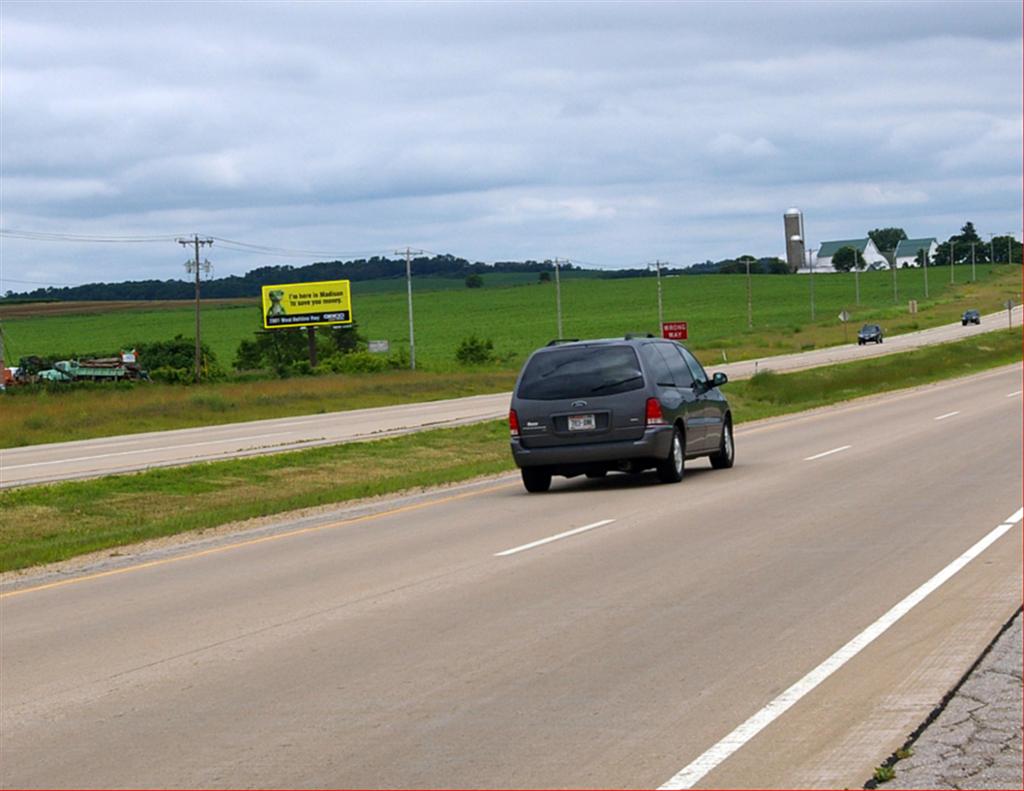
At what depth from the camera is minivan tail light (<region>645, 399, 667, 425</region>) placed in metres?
19.7

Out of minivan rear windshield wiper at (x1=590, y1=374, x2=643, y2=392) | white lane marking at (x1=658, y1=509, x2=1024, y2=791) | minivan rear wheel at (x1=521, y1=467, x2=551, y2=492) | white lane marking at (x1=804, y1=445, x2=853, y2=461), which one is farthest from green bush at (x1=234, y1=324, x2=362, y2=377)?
white lane marking at (x1=658, y1=509, x2=1024, y2=791)

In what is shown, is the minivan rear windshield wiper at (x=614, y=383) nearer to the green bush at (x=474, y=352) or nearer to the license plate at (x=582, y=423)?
the license plate at (x=582, y=423)

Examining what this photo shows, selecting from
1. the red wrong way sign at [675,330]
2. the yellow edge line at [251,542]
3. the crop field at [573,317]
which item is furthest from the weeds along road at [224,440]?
the crop field at [573,317]

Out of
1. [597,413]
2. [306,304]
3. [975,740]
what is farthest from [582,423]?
[306,304]

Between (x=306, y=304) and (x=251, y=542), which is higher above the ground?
(x=306, y=304)

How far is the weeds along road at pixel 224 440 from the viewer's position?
29547 mm

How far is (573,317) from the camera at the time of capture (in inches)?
5955

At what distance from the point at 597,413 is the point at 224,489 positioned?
23.5 feet

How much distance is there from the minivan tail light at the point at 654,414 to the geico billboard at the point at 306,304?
239 feet

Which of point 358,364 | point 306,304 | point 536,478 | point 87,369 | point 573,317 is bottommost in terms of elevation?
point 536,478

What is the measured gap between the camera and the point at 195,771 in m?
6.84

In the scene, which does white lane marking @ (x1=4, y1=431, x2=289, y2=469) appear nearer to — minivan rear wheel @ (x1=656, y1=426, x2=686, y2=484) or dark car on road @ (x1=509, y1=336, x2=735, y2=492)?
dark car on road @ (x1=509, y1=336, x2=735, y2=492)

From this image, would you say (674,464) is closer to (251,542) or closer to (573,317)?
(251,542)

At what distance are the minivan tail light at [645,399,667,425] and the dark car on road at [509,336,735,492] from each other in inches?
0.5
